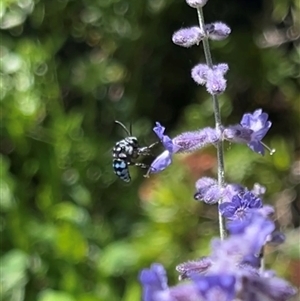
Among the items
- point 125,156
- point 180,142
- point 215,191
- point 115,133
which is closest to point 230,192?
point 215,191

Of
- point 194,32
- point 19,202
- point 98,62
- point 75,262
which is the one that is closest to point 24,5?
point 98,62

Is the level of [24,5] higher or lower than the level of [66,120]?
higher

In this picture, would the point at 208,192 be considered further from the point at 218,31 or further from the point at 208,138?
the point at 218,31

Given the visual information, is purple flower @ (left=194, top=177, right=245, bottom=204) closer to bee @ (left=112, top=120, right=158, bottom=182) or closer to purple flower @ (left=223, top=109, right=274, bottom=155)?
purple flower @ (left=223, top=109, right=274, bottom=155)

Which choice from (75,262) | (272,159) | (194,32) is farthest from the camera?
(272,159)

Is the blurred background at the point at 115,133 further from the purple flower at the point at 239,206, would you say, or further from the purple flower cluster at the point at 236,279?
the purple flower cluster at the point at 236,279

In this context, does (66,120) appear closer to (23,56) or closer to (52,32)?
(23,56)
